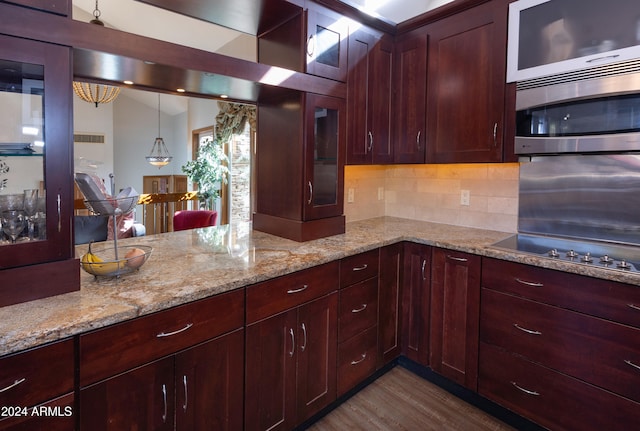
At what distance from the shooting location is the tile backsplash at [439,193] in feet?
8.48

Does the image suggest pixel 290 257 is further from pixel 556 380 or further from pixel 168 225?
pixel 168 225

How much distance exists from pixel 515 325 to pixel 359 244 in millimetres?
949

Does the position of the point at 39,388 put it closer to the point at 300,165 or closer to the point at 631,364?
the point at 300,165

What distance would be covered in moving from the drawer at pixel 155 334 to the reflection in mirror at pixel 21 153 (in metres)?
0.45

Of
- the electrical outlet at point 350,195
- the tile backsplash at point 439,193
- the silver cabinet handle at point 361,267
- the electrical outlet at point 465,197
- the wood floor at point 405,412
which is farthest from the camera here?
the electrical outlet at point 350,195

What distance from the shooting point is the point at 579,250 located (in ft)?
6.81

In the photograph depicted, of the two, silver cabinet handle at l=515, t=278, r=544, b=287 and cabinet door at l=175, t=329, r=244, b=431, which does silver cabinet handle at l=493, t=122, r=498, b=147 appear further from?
cabinet door at l=175, t=329, r=244, b=431

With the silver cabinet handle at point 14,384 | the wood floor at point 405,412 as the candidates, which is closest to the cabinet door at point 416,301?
the wood floor at point 405,412

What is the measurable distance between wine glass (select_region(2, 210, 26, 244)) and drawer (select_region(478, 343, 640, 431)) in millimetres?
2276

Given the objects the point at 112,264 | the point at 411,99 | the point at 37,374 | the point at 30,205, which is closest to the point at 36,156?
the point at 30,205

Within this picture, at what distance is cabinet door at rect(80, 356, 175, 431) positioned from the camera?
1141 millimetres

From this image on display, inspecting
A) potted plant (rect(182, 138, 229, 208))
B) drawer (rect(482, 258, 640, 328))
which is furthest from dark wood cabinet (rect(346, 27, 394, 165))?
potted plant (rect(182, 138, 229, 208))

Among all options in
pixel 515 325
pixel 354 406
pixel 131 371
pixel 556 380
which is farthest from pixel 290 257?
pixel 556 380

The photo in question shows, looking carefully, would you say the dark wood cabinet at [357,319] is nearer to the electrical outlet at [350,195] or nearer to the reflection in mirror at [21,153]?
the electrical outlet at [350,195]
